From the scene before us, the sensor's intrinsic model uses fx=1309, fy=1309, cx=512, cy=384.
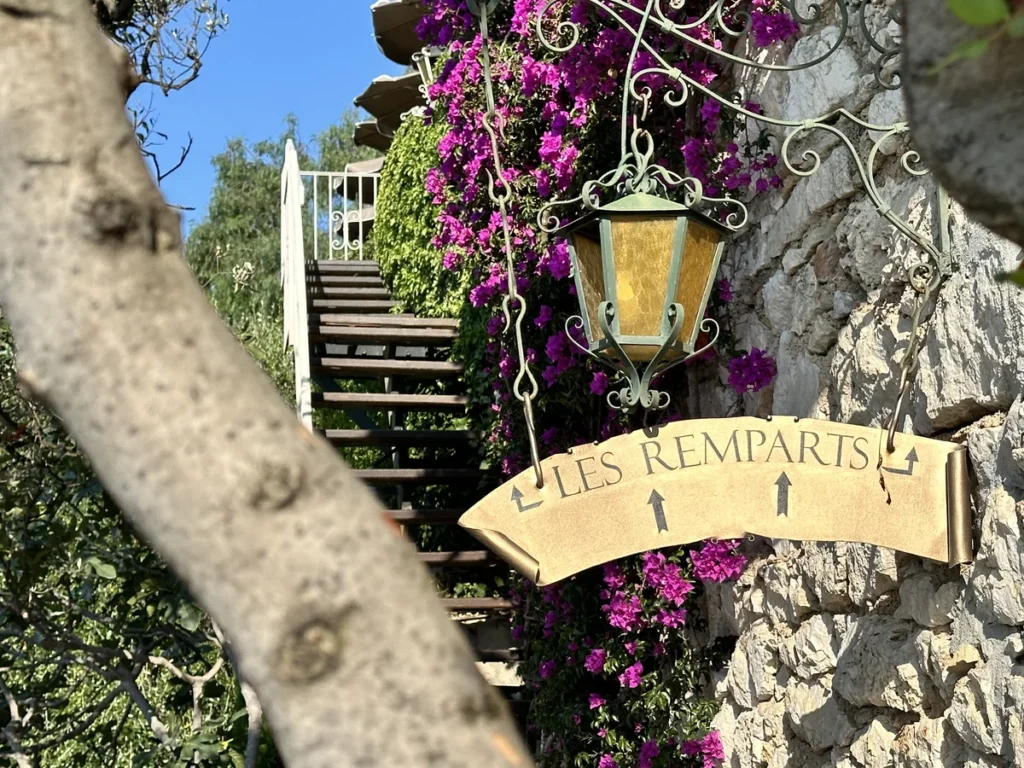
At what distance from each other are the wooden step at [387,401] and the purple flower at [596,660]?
6.24 feet

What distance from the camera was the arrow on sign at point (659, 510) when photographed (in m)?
3.14

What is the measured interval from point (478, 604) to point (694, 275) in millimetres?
3247

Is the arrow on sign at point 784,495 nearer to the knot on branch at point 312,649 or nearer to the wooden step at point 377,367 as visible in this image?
the knot on branch at point 312,649

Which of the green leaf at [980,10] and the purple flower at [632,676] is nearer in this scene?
the green leaf at [980,10]

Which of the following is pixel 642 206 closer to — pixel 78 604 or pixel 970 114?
pixel 970 114

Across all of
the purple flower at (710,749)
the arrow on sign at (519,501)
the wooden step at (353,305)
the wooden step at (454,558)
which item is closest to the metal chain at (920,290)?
the arrow on sign at (519,501)

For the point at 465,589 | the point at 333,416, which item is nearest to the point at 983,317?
the point at 465,589

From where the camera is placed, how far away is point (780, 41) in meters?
4.17

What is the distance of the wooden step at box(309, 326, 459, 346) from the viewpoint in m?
6.85

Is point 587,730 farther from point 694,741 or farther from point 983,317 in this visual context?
point 983,317

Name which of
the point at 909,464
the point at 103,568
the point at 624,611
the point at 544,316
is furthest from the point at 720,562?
the point at 103,568

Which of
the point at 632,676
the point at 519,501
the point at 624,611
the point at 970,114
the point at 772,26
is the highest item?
the point at 772,26

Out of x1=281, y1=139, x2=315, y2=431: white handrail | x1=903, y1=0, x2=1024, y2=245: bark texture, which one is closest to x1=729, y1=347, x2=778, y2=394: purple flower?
x1=281, y1=139, x2=315, y2=431: white handrail

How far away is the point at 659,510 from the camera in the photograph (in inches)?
124
